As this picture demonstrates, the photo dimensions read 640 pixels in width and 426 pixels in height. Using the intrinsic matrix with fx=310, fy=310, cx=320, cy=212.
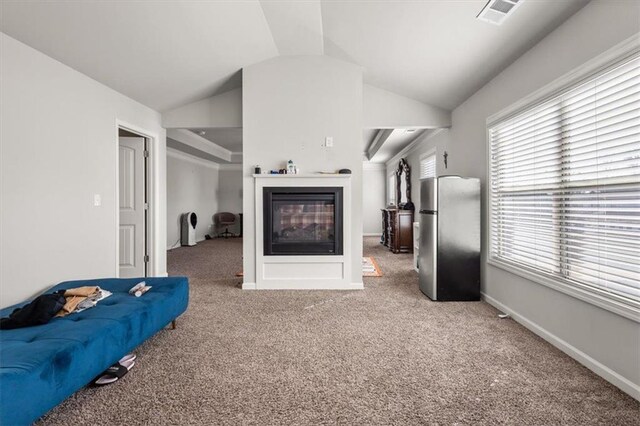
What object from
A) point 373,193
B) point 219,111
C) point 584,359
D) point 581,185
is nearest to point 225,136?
point 219,111

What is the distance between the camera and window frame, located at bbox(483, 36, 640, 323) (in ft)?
5.77

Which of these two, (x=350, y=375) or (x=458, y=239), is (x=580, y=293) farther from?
(x=350, y=375)

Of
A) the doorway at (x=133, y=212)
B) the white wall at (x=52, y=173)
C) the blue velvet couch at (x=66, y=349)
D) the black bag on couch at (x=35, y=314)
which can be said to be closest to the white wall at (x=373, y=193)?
the doorway at (x=133, y=212)

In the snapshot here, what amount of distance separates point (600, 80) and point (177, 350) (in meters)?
3.36

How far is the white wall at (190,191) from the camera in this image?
25.2 ft

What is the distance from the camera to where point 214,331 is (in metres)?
2.59

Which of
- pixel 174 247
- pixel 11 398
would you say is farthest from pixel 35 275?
pixel 174 247

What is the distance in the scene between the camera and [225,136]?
7246 millimetres

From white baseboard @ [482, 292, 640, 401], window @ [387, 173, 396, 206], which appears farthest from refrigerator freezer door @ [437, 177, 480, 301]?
window @ [387, 173, 396, 206]

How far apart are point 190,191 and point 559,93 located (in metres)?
8.29

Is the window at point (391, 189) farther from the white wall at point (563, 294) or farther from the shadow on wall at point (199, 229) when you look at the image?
the shadow on wall at point (199, 229)

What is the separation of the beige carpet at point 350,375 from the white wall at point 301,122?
1.33 meters

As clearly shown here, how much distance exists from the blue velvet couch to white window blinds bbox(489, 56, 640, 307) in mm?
2954

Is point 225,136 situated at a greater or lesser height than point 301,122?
greater
